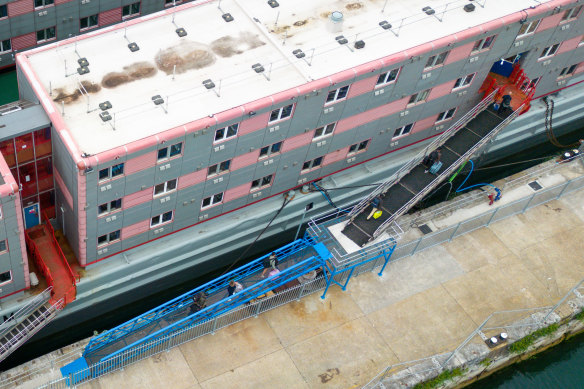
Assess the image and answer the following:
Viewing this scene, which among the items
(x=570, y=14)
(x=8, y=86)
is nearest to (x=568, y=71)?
(x=570, y=14)

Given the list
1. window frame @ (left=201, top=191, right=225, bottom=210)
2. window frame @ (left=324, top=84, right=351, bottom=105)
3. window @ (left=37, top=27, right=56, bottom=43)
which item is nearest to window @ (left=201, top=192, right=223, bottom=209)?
window frame @ (left=201, top=191, right=225, bottom=210)

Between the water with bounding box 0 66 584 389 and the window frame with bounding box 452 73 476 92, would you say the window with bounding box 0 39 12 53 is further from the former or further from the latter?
the window frame with bounding box 452 73 476 92

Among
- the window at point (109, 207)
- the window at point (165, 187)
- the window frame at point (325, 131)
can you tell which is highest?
the window at point (109, 207)

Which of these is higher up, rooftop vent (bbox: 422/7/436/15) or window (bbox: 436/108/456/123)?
rooftop vent (bbox: 422/7/436/15)

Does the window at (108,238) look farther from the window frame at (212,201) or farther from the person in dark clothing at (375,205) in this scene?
the person in dark clothing at (375,205)

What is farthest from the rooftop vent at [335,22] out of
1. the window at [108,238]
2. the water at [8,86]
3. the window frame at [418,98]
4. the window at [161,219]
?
the water at [8,86]
